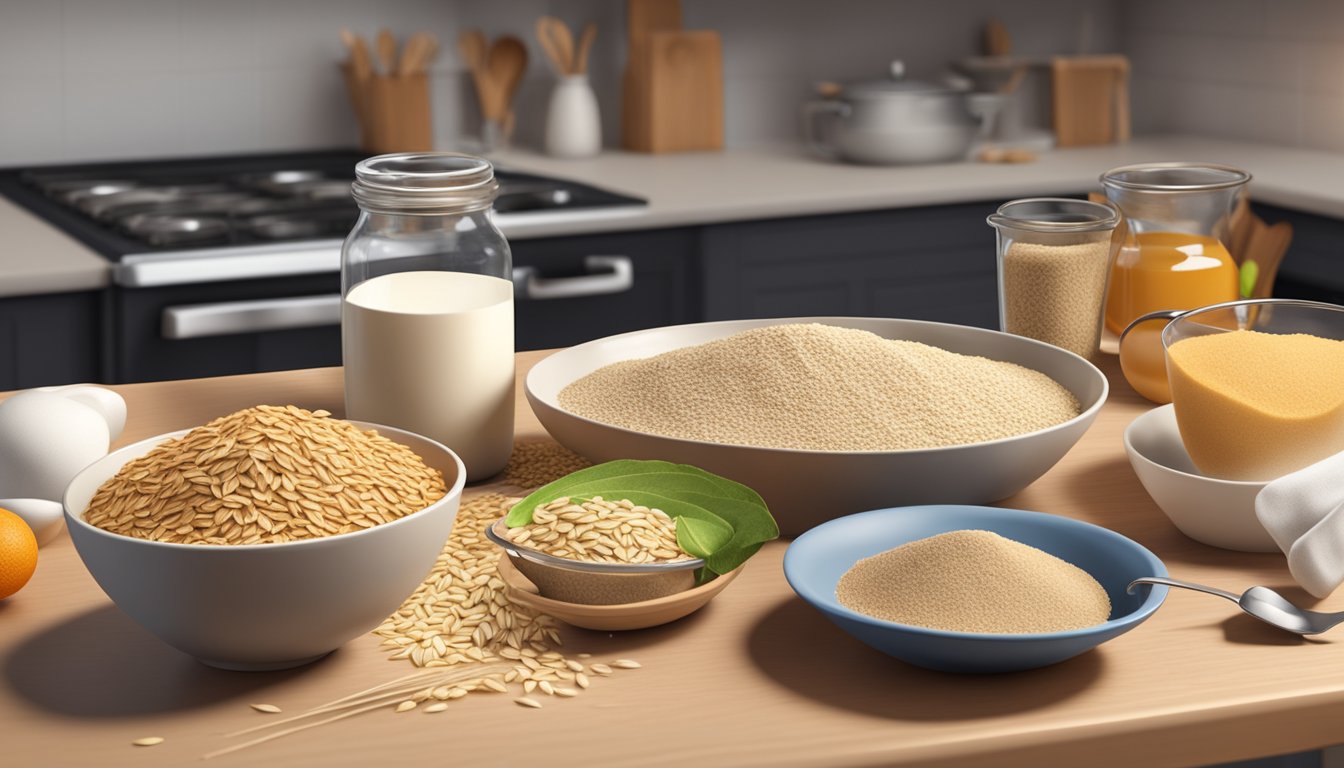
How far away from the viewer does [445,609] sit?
0.92 meters

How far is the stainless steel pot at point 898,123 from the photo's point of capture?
10.2 ft

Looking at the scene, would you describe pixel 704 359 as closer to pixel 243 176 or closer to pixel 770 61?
pixel 243 176

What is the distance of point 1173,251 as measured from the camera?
1.43 meters

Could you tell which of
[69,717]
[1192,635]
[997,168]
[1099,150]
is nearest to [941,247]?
[997,168]

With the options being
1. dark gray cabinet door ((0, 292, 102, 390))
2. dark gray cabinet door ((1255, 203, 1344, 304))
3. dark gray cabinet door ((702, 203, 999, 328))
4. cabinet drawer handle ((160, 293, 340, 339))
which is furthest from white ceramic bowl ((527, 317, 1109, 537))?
dark gray cabinet door ((1255, 203, 1344, 304))

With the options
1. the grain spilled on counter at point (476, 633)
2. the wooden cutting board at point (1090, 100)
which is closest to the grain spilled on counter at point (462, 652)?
the grain spilled on counter at point (476, 633)

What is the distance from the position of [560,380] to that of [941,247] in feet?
5.84

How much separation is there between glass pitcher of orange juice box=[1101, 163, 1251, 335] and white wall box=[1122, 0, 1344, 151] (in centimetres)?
206

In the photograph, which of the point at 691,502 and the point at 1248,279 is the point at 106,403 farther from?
the point at 1248,279

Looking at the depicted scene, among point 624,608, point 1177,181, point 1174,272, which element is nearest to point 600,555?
point 624,608

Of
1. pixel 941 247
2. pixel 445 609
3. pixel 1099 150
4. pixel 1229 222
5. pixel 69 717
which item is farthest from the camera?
pixel 1099 150

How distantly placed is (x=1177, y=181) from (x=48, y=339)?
1621 mm

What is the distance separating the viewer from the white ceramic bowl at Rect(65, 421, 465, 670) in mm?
777

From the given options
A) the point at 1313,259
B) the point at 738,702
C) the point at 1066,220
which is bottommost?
the point at 738,702
